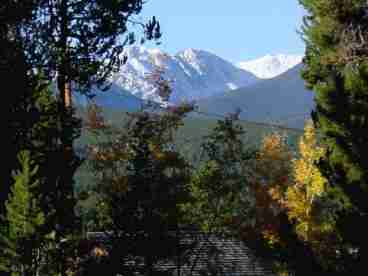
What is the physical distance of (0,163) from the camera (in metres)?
20.2

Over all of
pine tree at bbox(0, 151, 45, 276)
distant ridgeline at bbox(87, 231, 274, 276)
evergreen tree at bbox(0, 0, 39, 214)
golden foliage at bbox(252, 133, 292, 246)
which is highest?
evergreen tree at bbox(0, 0, 39, 214)

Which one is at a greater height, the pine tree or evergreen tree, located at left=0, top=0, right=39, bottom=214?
evergreen tree, located at left=0, top=0, right=39, bottom=214

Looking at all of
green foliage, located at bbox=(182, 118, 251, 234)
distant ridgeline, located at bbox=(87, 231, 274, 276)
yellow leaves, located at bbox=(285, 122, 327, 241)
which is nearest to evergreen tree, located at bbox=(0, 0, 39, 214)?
yellow leaves, located at bbox=(285, 122, 327, 241)

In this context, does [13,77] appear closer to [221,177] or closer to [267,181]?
[221,177]

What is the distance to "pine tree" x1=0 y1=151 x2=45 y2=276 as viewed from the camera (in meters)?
19.2

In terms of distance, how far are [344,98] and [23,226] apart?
812cm

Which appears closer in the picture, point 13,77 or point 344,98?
point 344,98

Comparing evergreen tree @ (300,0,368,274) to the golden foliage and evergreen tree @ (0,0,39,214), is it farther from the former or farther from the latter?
the golden foliage

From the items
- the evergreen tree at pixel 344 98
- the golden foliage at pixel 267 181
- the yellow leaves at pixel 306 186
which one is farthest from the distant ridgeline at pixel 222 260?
the evergreen tree at pixel 344 98

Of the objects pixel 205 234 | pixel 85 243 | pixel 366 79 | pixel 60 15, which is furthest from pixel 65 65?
pixel 205 234

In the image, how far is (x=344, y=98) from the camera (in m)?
18.6

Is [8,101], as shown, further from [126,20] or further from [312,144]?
[312,144]

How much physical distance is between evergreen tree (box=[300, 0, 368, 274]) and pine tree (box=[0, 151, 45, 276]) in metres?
7.21

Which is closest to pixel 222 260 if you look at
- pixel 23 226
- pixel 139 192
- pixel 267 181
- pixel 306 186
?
pixel 267 181
